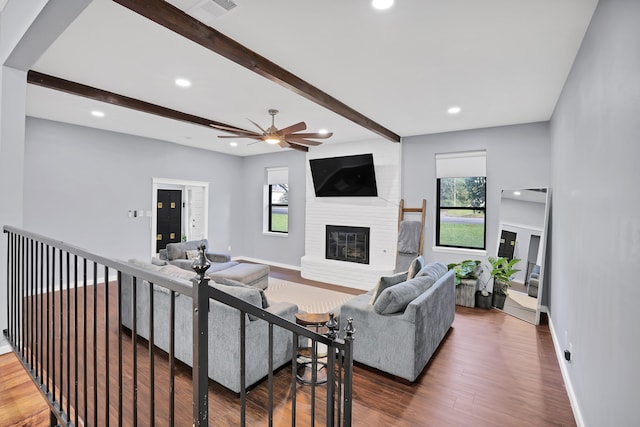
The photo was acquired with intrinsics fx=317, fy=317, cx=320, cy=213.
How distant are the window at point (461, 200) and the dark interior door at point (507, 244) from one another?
1.13ft

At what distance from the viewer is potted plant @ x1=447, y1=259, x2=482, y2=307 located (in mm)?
4730

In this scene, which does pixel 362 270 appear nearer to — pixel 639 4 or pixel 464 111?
pixel 464 111

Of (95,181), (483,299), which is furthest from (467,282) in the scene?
(95,181)

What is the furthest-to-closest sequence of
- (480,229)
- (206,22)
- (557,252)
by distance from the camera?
(480,229)
(557,252)
(206,22)

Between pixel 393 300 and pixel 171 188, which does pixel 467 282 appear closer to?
pixel 393 300

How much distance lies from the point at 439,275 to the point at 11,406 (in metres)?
3.80

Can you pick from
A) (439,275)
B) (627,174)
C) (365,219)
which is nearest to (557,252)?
(439,275)

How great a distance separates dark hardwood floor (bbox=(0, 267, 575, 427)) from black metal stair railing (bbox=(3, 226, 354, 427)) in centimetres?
4

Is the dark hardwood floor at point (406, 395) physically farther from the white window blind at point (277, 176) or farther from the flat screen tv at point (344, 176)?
the white window blind at point (277, 176)

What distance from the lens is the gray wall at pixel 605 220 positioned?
54.6 inches

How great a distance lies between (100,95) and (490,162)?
17.8 feet

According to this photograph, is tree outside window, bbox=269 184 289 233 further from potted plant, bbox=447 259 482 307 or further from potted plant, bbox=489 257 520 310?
potted plant, bbox=489 257 520 310

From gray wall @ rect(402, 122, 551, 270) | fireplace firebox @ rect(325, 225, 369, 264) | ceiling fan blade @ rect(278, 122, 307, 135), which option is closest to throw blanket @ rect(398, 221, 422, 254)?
gray wall @ rect(402, 122, 551, 270)

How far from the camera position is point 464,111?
13.8 feet
